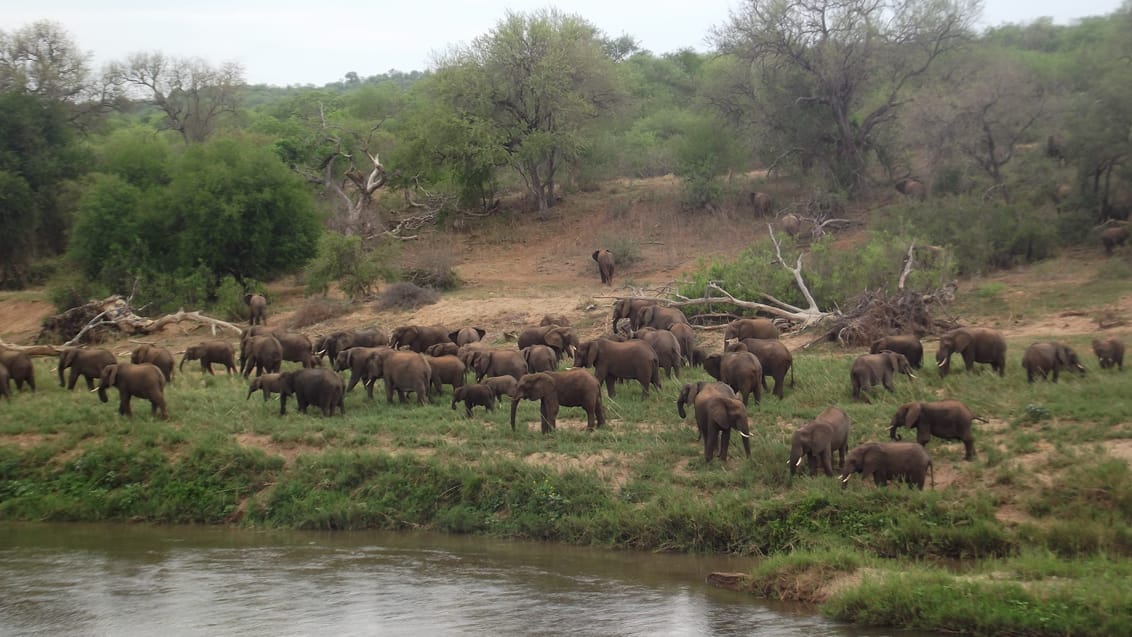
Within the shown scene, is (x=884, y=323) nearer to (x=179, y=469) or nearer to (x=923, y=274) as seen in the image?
(x=923, y=274)

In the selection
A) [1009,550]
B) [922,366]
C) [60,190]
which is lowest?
[1009,550]

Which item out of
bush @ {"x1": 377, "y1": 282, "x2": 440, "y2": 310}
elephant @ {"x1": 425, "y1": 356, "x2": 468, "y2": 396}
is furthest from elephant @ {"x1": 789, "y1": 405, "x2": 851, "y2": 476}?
bush @ {"x1": 377, "y1": 282, "x2": 440, "y2": 310}

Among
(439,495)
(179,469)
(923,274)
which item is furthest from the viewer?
(923,274)

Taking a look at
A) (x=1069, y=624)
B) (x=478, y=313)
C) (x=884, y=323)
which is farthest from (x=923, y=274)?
(x=1069, y=624)

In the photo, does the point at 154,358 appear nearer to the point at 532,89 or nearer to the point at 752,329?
the point at 752,329

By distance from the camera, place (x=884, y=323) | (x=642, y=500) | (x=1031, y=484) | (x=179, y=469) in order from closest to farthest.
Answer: (x=1031, y=484) < (x=642, y=500) < (x=179, y=469) < (x=884, y=323)

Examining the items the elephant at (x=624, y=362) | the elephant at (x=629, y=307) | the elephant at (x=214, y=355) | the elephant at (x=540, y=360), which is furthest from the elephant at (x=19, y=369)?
the elephant at (x=629, y=307)

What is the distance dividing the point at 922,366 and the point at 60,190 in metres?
29.6

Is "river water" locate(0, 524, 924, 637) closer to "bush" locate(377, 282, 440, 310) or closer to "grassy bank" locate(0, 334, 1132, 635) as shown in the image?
"grassy bank" locate(0, 334, 1132, 635)

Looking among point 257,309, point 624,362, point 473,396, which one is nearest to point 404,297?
point 257,309

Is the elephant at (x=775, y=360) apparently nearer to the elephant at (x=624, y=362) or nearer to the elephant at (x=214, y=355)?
the elephant at (x=624, y=362)

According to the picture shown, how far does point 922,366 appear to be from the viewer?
17.4 meters

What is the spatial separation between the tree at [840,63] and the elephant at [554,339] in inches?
683

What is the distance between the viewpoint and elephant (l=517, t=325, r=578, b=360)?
1948 centimetres
